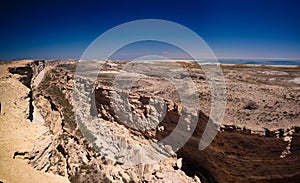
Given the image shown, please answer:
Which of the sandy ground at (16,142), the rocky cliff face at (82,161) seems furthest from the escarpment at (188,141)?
the sandy ground at (16,142)

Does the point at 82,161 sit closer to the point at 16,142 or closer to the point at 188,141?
the point at 16,142

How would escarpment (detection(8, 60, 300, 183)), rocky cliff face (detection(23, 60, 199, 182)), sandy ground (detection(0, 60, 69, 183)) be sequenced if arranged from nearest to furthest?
1. sandy ground (detection(0, 60, 69, 183))
2. escarpment (detection(8, 60, 300, 183))
3. rocky cliff face (detection(23, 60, 199, 182))

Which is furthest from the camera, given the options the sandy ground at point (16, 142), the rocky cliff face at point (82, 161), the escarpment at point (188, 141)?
the rocky cliff face at point (82, 161)

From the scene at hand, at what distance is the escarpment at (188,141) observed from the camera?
8.69 m

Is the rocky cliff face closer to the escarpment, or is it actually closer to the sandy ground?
the escarpment

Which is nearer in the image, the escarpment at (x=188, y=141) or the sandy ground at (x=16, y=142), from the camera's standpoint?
the sandy ground at (x=16, y=142)

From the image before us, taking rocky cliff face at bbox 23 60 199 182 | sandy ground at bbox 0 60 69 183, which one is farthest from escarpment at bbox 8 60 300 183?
sandy ground at bbox 0 60 69 183

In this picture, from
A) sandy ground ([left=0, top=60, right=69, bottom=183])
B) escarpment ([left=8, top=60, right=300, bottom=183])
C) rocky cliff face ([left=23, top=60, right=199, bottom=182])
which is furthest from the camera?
rocky cliff face ([left=23, top=60, right=199, bottom=182])

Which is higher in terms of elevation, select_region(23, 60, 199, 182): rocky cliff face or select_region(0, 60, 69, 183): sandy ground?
select_region(0, 60, 69, 183): sandy ground

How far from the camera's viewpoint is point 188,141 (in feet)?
36.7

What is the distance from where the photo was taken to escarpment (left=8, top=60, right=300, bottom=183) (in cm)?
869

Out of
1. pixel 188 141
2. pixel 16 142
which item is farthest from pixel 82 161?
pixel 188 141

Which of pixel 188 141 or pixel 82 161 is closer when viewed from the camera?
pixel 188 141

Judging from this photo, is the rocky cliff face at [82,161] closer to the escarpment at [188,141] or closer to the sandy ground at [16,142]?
the escarpment at [188,141]
